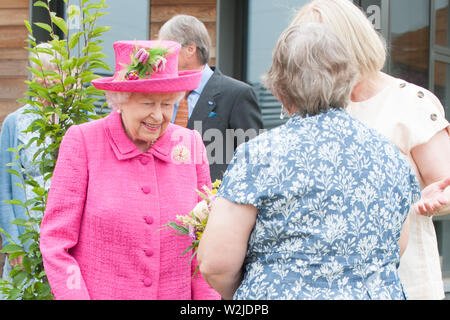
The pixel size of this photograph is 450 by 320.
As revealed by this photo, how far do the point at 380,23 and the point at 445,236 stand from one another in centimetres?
214

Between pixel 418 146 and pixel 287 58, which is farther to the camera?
pixel 418 146

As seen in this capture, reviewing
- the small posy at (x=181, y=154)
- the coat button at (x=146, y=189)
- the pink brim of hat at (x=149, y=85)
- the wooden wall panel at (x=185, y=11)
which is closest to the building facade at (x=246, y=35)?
the wooden wall panel at (x=185, y=11)

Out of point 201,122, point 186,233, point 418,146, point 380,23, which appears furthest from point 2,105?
point 418,146

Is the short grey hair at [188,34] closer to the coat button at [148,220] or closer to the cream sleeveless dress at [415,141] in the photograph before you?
the cream sleeveless dress at [415,141]

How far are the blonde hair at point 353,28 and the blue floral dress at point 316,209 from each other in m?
0.61

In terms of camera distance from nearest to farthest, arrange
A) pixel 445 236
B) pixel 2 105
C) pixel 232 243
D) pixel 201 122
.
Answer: pixel 232 243 → pixel 201 122 → pixel 2 105 → pixel 445 236

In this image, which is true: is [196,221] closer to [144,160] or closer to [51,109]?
[144,160]

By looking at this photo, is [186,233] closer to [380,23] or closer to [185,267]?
[185,267]

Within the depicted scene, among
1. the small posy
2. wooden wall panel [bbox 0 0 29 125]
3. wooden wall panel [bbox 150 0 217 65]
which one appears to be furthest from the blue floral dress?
wooden wall panel [bbox 0 0 29 125]

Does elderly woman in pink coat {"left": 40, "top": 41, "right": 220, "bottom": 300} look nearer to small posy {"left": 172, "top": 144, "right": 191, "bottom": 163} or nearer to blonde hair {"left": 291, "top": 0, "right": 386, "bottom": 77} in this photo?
small posy {"left": 172, "top": 144, "right": 191, "bottom": 163}

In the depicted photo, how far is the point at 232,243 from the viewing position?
1822mm

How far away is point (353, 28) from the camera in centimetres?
239

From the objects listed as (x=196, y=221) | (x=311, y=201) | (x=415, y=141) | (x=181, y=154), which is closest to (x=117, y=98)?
(x=181, y=154)

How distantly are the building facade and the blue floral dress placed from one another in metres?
2.80
